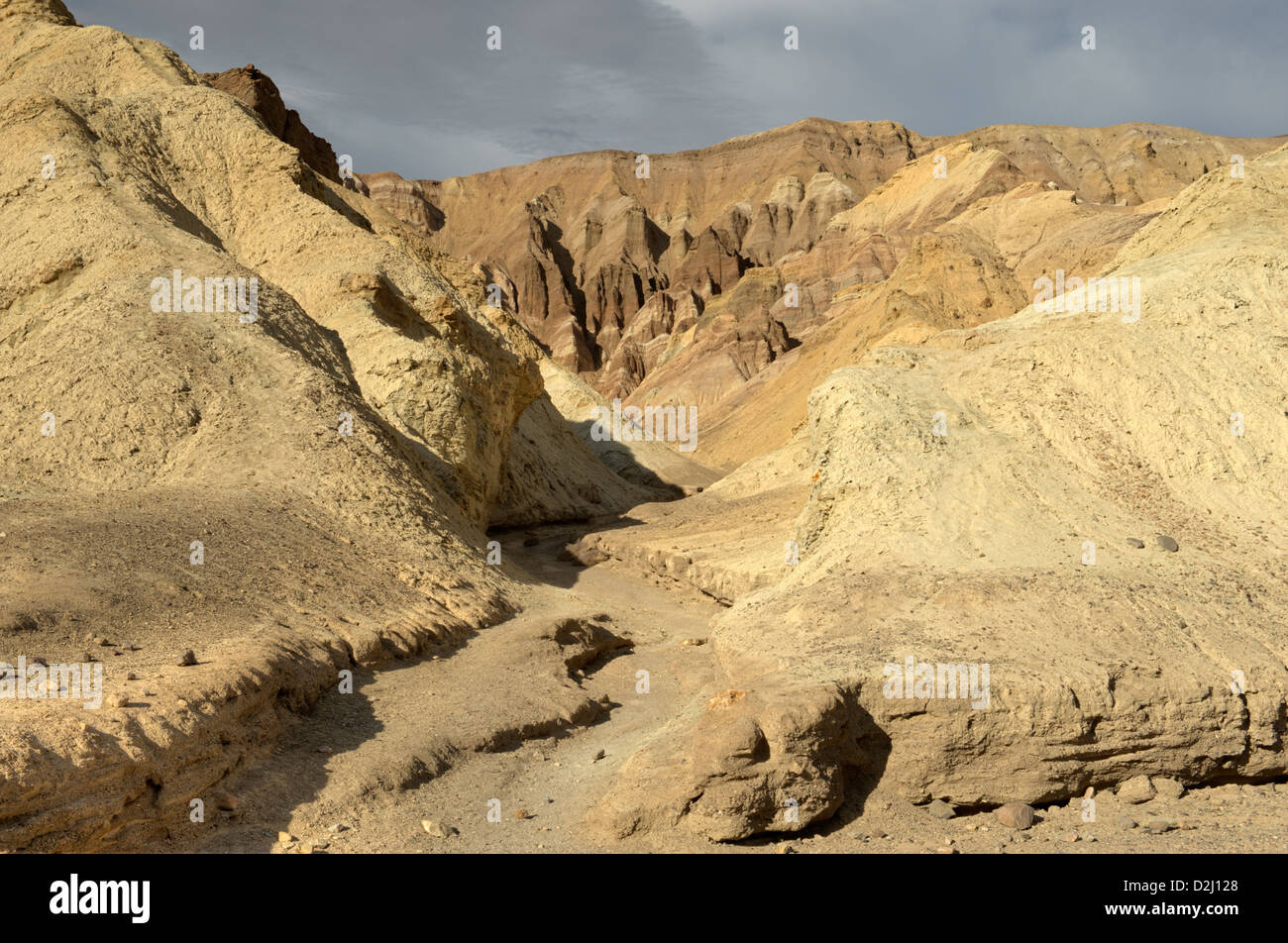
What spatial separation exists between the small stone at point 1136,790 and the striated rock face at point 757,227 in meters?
20.7

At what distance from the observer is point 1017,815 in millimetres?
6441

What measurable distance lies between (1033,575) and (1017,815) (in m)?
2.32

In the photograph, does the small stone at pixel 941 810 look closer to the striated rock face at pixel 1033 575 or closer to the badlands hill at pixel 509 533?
the striated rock face at pixel 1033 575

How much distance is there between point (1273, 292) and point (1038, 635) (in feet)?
22.6

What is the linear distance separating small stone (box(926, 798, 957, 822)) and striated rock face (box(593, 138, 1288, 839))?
0.07 m

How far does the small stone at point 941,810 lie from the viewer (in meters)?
6.57

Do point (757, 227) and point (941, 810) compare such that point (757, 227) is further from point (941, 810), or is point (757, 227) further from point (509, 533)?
point (941, 810)

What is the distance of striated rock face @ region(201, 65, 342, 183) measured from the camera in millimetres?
36469

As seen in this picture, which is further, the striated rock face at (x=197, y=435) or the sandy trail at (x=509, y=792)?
the striated rock face at (x=197, y=435)

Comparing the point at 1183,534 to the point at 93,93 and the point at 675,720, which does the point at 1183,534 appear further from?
the point at 93,93

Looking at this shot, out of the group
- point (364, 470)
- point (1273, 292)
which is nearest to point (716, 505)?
point (364, 470)

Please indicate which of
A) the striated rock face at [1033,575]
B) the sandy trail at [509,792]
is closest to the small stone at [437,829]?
the sandy trail at [509,792]

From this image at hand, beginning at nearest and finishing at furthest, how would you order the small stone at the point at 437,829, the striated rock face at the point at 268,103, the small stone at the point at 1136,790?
the small stone at the point at 437,829, the small stone at the point at 1136,790, the striated rock face at the point at 268,103

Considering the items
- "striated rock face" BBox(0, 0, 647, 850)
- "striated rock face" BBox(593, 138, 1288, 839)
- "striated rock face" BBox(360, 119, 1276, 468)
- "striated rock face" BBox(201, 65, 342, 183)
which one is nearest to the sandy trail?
"striated rock face" BBox(593, 138, 1288, 839)
